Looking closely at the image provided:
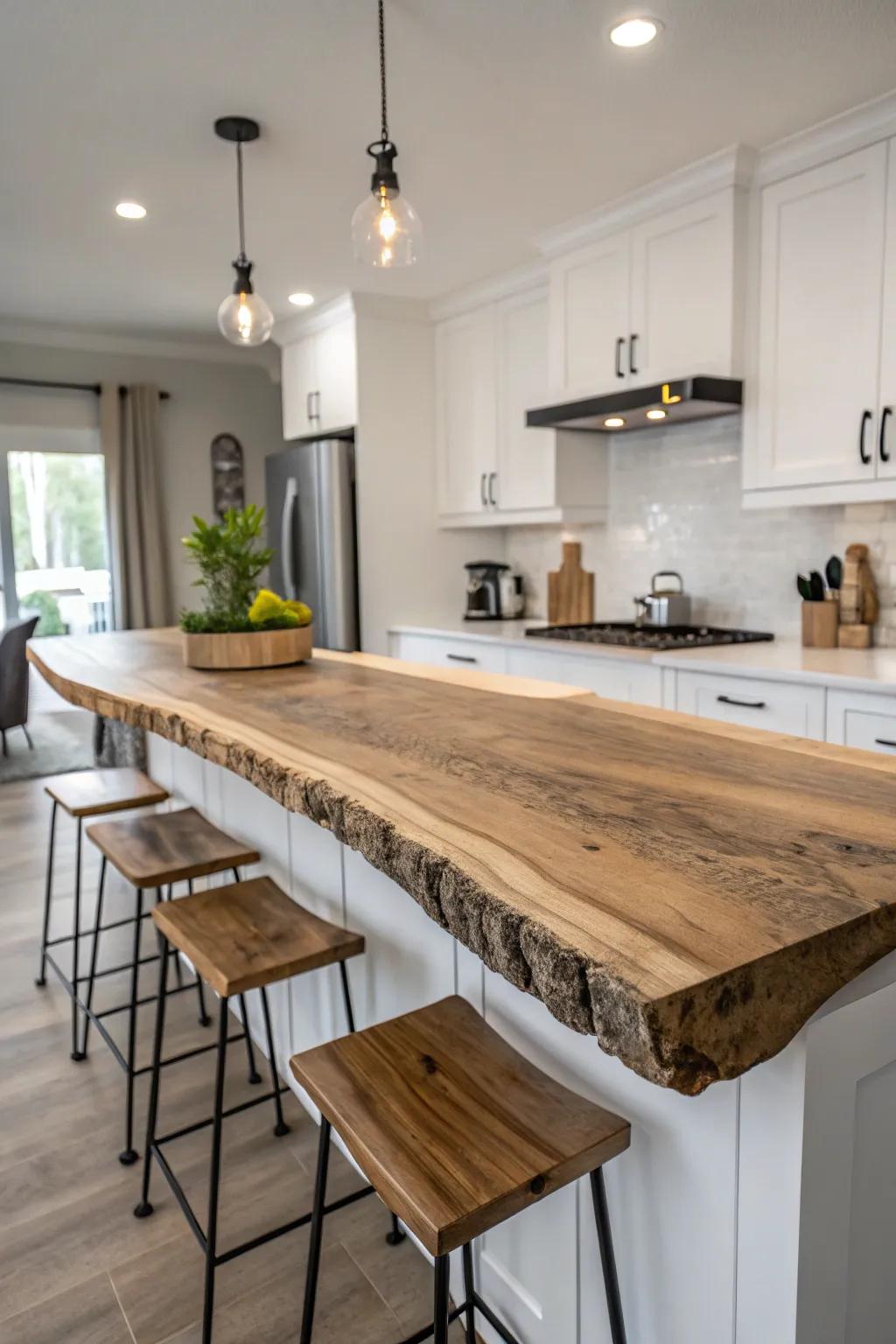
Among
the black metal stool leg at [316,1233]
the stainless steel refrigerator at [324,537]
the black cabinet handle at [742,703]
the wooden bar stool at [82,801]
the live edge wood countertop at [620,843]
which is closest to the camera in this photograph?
the live edge wood countertop at [620,843]

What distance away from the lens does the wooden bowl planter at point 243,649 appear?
2295 mm

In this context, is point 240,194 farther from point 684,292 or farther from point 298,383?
point 298,383

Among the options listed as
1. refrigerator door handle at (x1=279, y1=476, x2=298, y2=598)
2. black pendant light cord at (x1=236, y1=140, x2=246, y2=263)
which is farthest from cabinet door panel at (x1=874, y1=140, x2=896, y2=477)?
refrigerator door handle at (x1=279, y1=476, x2=298, y2=598)

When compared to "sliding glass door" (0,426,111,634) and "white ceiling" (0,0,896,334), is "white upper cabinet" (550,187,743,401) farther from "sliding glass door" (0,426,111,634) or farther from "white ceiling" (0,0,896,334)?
"sliding glass door" (0,426,111,634)

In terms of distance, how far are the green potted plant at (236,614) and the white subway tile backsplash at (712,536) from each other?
2.03 m

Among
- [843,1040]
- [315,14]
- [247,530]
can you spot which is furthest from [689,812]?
[315,14]

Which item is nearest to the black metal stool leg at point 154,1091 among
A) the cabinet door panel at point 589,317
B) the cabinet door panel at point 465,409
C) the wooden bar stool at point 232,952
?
the wooden bar stool at point 232,952

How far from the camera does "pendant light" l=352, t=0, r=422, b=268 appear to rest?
78.0 inches

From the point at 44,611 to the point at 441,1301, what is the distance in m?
5.59

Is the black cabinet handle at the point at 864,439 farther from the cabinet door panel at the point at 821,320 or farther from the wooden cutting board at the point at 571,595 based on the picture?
the wooden cutting board at the point at 571,595

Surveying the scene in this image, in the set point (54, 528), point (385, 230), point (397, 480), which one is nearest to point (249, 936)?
point (385, 230)

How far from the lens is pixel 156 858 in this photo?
6.51 feet

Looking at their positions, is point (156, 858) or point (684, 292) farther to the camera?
point (684, 292)

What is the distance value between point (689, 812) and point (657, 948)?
0.35 meters
